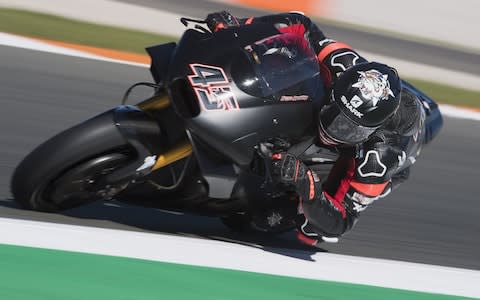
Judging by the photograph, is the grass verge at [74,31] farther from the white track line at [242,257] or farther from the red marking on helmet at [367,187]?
the red marking on helmet at [367,187]

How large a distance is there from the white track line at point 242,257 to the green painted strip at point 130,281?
82 mm

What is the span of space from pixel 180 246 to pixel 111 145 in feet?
Result: 1.99

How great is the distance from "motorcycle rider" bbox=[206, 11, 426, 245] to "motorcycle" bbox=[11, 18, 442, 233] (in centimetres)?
13

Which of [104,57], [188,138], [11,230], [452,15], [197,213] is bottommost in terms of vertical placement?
[452,15]

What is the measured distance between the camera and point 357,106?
4176mm

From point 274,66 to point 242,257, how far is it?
37.6 inches

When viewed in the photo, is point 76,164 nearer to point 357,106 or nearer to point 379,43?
point 357,106

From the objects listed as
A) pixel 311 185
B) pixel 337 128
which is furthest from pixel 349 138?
pixel 311 185

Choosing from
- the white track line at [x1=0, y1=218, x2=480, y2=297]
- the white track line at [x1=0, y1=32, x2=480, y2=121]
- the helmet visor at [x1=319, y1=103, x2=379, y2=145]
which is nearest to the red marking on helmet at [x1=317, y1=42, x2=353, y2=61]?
the helmet visor at [x1=319, y1=103, x2=379, y2=145]

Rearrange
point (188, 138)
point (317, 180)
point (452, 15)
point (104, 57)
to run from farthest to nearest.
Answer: point (452, 15), point (104, 57), point (317, 180), point (188, 138)

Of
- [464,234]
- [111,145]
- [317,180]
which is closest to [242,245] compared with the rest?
[317,180]

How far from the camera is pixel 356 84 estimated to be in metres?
4.24

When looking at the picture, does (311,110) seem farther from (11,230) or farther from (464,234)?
(464,234)

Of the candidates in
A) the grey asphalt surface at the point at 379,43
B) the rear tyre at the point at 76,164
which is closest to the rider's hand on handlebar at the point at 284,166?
the rear tyre at the point at 76,164
